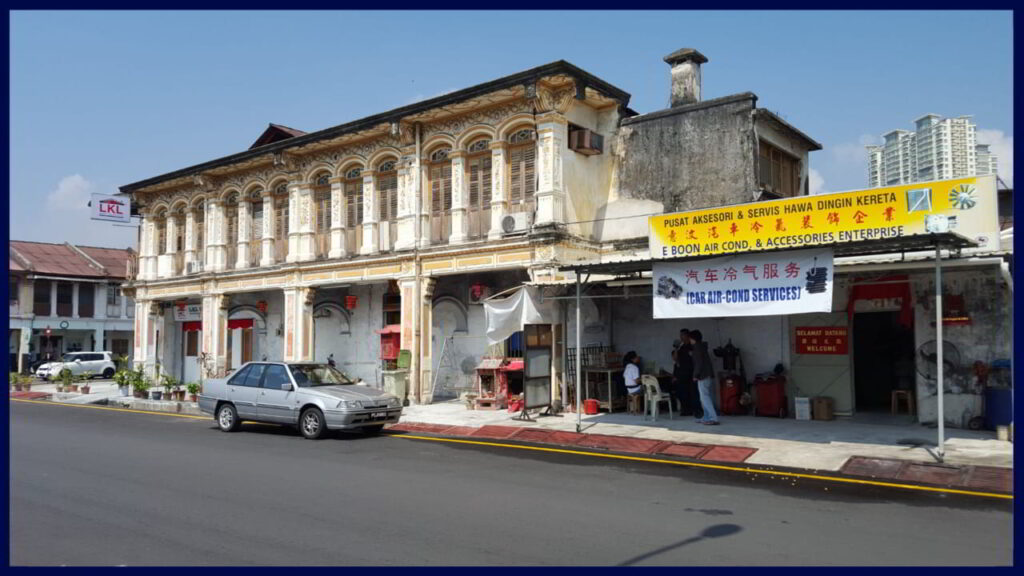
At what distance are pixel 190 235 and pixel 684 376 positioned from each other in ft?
63.0

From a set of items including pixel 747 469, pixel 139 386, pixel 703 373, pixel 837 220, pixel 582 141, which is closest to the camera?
pixel 747 469

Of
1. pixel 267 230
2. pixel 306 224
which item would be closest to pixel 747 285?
pixel 306 224

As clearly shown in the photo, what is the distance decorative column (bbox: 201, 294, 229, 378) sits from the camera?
2503cm

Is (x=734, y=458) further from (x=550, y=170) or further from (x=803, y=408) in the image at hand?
(x=550, y=170)

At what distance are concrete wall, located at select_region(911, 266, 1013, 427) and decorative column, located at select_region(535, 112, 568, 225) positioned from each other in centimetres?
727

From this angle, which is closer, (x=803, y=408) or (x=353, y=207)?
(x=803, y=408)

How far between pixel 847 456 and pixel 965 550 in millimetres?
4780

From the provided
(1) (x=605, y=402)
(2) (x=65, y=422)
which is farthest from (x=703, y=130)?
(2) (x=65, y=422)

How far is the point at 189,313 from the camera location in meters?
28.5

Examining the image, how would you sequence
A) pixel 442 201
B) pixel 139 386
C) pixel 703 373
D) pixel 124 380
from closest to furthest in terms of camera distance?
1. pixel 703 373
2. pixel 442 201
3. pixel 139 386
4. pixel 124 380

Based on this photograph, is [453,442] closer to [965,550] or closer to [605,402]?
[605,402]

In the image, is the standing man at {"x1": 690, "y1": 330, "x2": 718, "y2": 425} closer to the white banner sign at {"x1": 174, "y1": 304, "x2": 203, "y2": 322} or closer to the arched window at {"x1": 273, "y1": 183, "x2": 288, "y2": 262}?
the arched window at {"x1": 273, "y1": 183, "x2": 288, "y2": 262}

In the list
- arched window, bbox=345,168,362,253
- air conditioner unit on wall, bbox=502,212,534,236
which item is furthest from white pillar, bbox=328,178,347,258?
air conditioner unit on wall, bbox=502,212,534,236

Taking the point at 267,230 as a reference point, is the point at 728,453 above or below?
below
